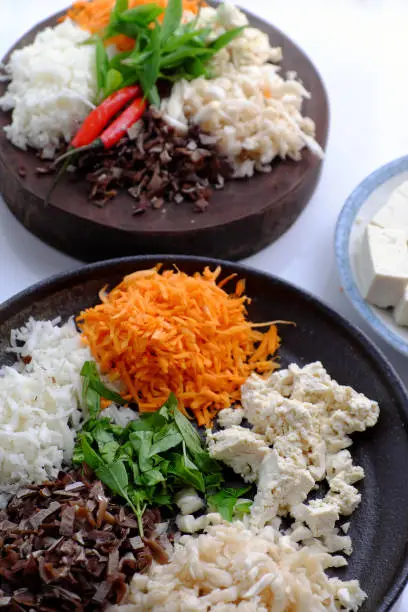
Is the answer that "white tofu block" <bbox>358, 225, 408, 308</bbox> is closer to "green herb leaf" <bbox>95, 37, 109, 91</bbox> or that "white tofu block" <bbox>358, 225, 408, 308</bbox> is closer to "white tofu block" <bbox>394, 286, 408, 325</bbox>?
"white tofu block" <bbox>394, 286, 408, 325</bbox>

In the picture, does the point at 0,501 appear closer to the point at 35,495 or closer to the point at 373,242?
the point at 35,495

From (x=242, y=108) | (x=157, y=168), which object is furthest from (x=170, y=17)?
(x=157, y=168)

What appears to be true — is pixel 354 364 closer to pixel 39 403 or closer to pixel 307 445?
pixel 307 445

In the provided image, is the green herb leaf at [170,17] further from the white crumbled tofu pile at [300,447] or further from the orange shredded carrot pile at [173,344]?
the white crumbled tofu pile at [300,447]

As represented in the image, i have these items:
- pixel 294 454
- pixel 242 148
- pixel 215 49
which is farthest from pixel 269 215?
pixel 294 454

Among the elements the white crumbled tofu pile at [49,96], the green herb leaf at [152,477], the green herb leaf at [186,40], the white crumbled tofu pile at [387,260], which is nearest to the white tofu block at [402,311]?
the white crumbled tofu pile at [387,260]
